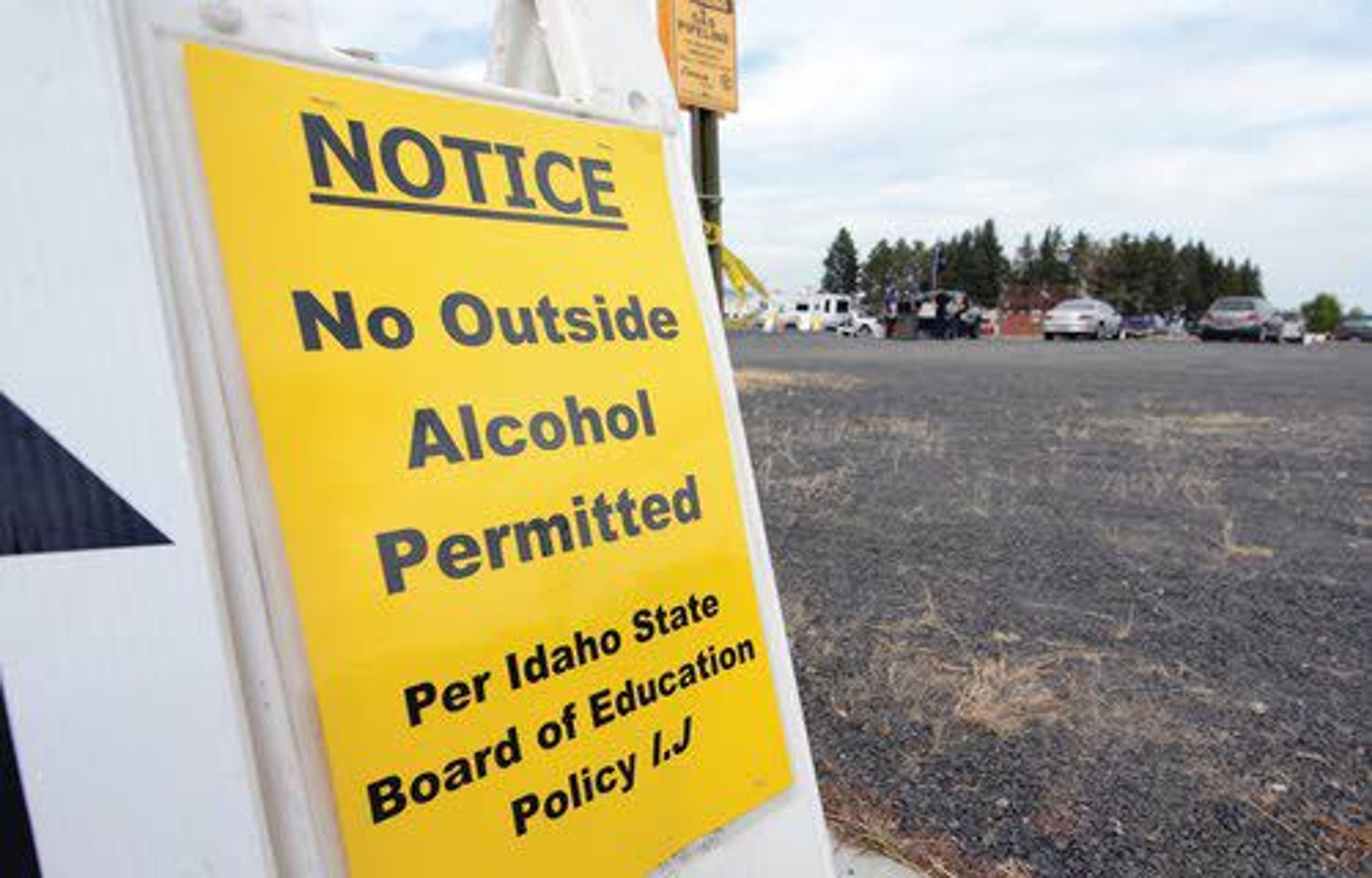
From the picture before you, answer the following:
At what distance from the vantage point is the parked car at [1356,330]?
35.4m

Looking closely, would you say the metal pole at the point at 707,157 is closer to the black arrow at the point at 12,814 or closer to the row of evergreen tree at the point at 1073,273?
the black arrow at the point at 12,814

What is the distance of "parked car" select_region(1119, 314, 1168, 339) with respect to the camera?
41.2 meters

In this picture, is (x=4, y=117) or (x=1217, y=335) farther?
(x=1217, y=335)

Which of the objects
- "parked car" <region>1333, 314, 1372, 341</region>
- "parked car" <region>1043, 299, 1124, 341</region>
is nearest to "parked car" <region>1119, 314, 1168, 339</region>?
"parked car" <region>1333, 314, 1372, 341</region>

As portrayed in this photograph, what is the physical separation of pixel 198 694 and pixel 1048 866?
1815 millimetres

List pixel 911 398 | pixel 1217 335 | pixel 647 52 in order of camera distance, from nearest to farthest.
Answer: pixel 647 52 < pixel 911 398 < pixel 1217 335

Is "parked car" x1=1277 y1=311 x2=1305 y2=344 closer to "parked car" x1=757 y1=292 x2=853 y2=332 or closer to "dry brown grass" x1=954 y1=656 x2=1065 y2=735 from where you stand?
"parked car" x1=757 y1=292 x2=853 y2=332

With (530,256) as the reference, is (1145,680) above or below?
below

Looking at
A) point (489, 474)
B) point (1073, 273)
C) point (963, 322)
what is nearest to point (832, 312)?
point (963, 322)

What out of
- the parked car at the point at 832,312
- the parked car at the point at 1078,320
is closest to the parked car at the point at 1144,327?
the parked car at the point at 1078,320

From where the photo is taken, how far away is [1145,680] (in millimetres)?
2725

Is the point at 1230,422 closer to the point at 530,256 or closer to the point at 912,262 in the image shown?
the point at 530,256

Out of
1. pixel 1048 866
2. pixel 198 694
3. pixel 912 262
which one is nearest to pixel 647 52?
pixel 198 694

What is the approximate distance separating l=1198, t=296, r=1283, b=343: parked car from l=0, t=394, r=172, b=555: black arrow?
30742 millimetres
